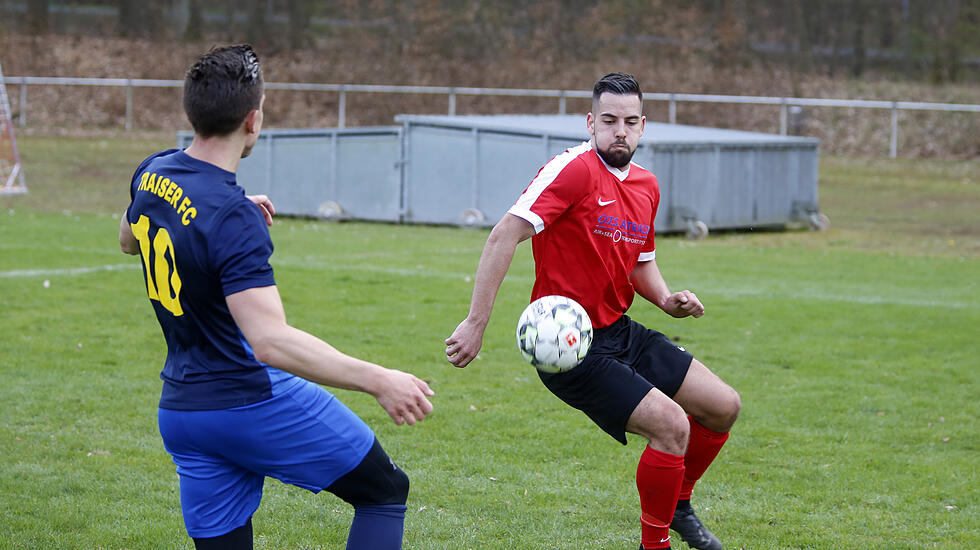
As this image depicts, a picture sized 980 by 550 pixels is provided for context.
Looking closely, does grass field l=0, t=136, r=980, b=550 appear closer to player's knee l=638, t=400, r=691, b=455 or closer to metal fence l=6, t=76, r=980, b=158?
player's knee l=638, t=400, r=691, b=455

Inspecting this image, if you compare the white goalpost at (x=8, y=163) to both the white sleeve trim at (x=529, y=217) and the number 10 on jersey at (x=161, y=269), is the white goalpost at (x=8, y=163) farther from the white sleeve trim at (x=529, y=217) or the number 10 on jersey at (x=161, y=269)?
the number 10 on jersey at (x=161, y=269)

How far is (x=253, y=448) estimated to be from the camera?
11.4ft

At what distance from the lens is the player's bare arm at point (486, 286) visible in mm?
4621

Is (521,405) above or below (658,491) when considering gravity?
below

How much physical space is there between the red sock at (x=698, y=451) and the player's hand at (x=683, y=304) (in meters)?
0.53

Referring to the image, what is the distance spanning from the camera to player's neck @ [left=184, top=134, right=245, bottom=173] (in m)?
3.42

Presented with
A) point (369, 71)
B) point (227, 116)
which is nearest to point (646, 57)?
point (369, 71)

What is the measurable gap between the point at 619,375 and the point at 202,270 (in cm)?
215

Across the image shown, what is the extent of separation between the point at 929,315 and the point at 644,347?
773 cm

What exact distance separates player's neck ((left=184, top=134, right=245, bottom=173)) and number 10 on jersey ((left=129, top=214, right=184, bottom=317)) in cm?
26

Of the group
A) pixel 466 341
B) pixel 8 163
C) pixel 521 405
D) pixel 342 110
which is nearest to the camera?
pixel 466 341

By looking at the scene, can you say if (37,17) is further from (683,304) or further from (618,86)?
(683,304)

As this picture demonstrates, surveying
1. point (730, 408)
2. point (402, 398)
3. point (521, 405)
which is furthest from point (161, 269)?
point (521, 405)

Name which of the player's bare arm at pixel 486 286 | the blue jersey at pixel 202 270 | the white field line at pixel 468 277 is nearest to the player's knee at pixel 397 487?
the blue jersey at pixel 202 270
